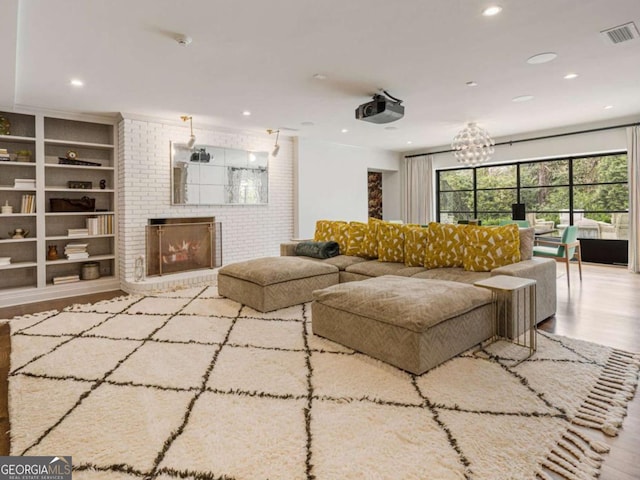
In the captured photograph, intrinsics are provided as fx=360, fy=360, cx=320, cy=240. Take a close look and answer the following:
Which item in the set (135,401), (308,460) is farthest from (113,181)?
(308,460)

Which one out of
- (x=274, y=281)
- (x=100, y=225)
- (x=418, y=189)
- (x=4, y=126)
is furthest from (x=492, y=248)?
(x=4, y=126)

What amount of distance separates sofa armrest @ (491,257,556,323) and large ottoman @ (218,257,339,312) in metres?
1.73

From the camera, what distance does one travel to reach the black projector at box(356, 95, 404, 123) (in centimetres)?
403

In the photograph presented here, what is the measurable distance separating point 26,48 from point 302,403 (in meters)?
3.45

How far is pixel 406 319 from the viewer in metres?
2.18

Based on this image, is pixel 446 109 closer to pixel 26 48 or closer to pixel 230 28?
pixel 230 28

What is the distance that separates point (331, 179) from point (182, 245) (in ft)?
10.7

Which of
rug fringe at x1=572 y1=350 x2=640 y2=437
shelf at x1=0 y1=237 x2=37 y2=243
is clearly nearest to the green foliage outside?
rug fringe at x1=572 y1=350 x2=640 y2=437

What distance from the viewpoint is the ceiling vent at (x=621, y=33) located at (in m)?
2.73

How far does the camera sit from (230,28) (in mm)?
2682

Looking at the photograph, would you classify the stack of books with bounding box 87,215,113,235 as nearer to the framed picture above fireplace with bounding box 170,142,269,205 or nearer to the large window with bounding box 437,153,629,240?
the framed picture above fireplace with bounding box 170,142,269,205

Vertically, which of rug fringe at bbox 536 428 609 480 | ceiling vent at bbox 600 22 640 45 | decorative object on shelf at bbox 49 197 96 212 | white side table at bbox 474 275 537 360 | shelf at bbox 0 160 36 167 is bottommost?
rug fringe at bbox 536 428 609 480

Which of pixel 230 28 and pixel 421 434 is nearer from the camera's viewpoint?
pixel 421 434

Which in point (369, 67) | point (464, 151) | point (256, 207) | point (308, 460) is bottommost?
point (308, 460)
